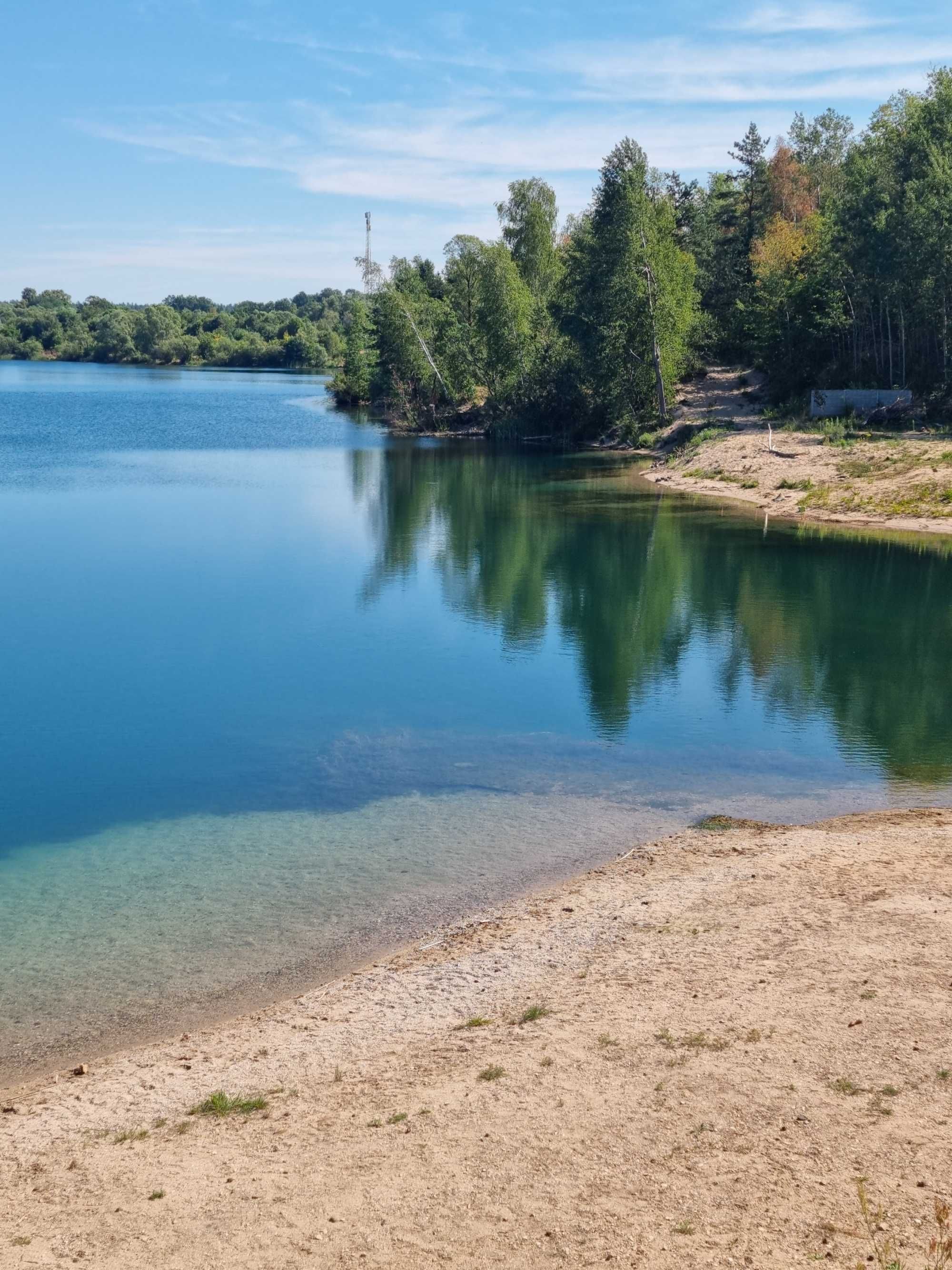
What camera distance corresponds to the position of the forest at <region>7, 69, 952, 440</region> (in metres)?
60.7

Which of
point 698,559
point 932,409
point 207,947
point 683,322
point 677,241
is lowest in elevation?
point 207,947

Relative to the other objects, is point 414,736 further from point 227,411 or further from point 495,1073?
point 227,411

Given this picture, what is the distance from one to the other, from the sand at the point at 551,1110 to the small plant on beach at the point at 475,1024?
0.28ft

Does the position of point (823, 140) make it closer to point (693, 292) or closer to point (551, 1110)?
point (693, 292)

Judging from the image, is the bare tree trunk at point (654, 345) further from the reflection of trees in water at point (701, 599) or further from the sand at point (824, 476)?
the reflection of trees in water at point (701, 599)

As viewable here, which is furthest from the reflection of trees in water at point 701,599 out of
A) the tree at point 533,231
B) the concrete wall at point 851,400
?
the tree at point 533,231

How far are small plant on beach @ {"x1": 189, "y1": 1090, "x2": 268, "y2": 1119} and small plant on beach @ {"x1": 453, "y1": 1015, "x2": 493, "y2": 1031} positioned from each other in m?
2.03

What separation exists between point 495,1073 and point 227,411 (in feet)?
357

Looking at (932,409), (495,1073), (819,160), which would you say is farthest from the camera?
(819,160)

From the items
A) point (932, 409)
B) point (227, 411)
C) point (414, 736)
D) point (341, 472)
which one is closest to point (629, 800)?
point (414, 736)

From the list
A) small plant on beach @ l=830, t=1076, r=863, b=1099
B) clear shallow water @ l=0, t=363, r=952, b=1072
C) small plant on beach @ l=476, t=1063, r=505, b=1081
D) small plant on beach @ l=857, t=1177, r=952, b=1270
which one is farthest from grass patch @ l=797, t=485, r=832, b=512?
small plant on beach @ l=857, t=1177, r=952, b=1270

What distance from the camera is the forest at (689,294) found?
6066 centimetres

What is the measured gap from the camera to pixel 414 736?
70.9 ft

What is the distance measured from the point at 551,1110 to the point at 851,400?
190 ft
